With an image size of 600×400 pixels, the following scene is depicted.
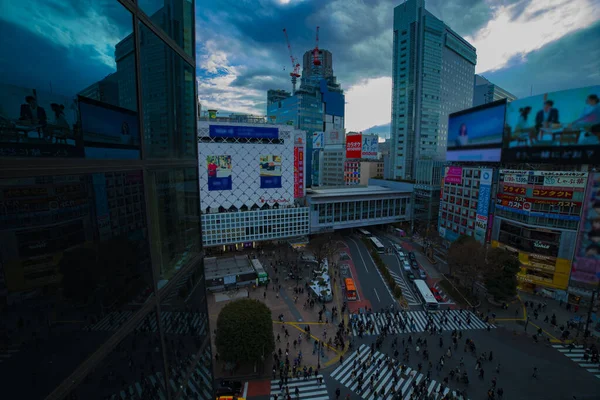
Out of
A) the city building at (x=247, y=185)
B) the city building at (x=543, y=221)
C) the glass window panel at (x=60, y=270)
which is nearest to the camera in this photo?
the glass window panel at (x=60, y=270)

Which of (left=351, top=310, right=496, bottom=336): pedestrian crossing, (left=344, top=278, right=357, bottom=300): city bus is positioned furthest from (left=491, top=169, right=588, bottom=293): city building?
(left=344, top=278, right=357, bottom=300): city bus

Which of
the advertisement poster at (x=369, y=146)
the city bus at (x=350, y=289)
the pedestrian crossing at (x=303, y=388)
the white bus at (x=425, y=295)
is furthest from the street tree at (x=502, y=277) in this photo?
the advertisement poster at (x=369, y=146)

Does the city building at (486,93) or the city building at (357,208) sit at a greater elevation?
the city building at (486,93)

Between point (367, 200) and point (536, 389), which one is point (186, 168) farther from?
point (367, 200)

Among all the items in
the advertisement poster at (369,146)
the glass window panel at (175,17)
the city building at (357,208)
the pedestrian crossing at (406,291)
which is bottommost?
the pedestrian crossing at (406,291)

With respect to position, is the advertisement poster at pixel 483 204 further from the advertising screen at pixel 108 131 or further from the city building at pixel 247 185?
the advertising screen at pixel 108 131

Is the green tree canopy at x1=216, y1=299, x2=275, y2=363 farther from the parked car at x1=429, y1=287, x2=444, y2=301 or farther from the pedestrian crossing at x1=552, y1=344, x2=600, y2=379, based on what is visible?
the pedestrian crossing at x1=552, y1=344, x2=600, y2=379

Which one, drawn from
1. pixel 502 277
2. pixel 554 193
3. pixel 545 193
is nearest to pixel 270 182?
pixel 502 277
